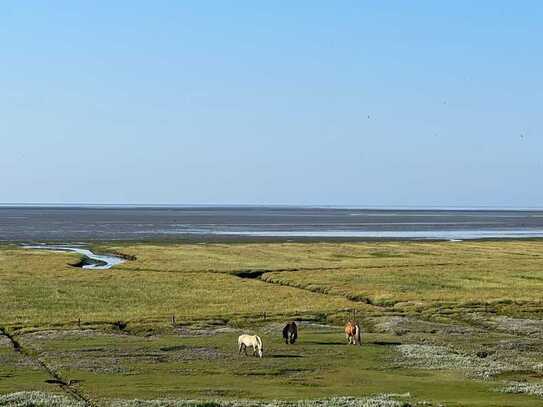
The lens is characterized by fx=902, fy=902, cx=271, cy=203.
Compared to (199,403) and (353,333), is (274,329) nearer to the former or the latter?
(353,333)

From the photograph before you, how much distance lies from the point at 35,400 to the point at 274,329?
75.1 ft

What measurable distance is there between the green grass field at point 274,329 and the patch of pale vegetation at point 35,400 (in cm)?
67

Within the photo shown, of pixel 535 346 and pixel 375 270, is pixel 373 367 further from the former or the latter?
pixel 375 270

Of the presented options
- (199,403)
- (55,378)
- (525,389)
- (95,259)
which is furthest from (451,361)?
(95,259)

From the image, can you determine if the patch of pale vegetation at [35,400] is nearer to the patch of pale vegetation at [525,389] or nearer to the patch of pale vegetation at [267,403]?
the patch of pale vegetation at [267,403]

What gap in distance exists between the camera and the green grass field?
34.5 metres

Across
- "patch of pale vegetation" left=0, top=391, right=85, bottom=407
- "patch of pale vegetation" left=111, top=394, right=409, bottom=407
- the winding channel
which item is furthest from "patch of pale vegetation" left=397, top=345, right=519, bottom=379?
the winding channel

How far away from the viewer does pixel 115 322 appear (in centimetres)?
5562

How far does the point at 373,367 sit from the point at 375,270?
5714cm

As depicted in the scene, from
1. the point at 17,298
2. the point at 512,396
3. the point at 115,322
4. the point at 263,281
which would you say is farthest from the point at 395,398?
the point at 263,281

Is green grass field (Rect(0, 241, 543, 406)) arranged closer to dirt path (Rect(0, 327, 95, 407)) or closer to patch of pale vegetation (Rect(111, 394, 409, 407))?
dirt path (Rect(0, 327, 95, 407))

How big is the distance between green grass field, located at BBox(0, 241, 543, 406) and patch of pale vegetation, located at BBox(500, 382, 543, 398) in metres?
0.04

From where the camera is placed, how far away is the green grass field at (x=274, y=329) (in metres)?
34.5

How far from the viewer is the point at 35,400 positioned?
3097 centimetres
